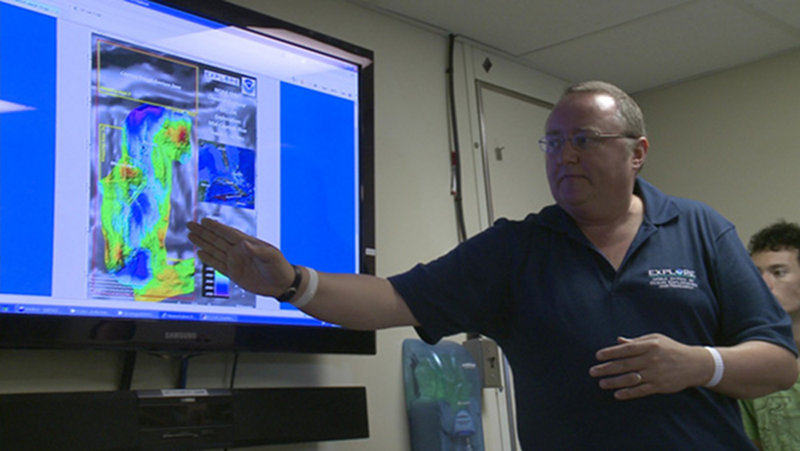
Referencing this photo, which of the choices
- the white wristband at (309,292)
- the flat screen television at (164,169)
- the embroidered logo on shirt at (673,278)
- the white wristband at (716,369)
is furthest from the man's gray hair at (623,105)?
the flat screen television at (164,169)

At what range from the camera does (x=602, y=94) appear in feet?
6.05

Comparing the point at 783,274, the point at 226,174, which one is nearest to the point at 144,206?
the point at 226,174

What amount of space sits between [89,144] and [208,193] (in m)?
0.32

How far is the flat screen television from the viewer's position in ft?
6.06

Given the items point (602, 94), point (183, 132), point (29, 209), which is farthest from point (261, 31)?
point (602, 94)

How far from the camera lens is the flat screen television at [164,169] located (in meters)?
1.85

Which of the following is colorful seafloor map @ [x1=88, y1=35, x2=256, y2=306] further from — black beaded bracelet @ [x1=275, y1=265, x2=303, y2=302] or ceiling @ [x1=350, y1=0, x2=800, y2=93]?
ceiling @ [x1=350, y1=0, x2=800, y2=93]

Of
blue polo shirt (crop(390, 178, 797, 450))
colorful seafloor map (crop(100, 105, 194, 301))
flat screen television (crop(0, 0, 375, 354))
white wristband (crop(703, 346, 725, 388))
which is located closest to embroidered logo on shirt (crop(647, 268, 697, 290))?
blue polo shirt (crop(390, 178, 797, 450))

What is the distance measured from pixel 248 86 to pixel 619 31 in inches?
68.5

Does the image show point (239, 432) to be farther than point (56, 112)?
Yes

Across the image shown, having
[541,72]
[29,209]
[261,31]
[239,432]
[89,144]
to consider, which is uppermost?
[541,72]

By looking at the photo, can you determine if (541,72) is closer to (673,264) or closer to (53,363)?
(673,264)

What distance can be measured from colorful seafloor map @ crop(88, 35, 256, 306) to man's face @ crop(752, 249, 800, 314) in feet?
5.27

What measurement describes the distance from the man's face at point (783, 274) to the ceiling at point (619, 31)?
1.05 metres
